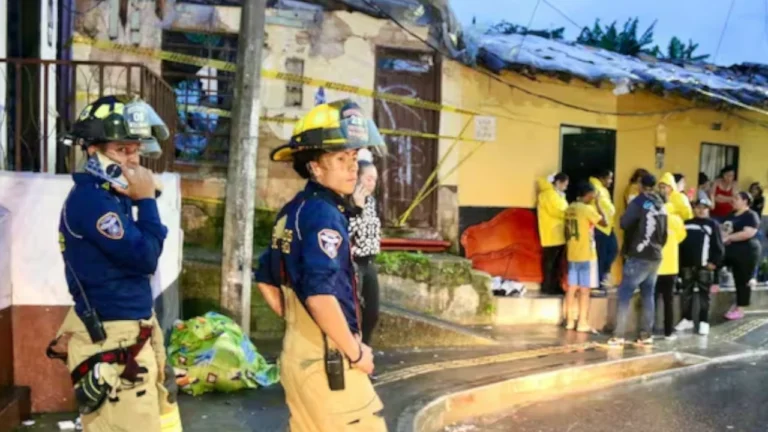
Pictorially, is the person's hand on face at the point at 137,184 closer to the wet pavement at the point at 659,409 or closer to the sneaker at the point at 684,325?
the wet pavement at the point at 659,409

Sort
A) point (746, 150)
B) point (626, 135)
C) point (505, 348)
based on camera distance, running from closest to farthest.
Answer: point (505, 348), point (626, 135), point (746, 150)

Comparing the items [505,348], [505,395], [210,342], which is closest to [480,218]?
[505,348]

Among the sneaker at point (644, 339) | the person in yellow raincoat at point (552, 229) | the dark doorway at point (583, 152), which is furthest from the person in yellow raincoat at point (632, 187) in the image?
the sneaker at point (644, 339)

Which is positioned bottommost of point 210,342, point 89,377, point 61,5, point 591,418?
point 591,418

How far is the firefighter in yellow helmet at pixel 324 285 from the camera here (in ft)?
10.0

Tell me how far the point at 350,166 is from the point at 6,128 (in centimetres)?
470

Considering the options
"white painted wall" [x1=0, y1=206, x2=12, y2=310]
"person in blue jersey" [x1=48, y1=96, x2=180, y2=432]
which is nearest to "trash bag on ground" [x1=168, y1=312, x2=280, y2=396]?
"white painted wall" [x1=0, y1=206, x2=12, y2=310]

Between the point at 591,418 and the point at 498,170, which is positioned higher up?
the point at 498,170

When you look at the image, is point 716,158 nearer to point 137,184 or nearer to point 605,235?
point 605,235

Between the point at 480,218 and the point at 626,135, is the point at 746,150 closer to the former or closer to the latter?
the point at 626,135

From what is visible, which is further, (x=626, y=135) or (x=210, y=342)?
(x=626, y=135)

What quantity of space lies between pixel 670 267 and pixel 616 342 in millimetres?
1238

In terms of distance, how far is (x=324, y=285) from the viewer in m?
→ 3.03

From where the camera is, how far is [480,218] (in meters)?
10.9
